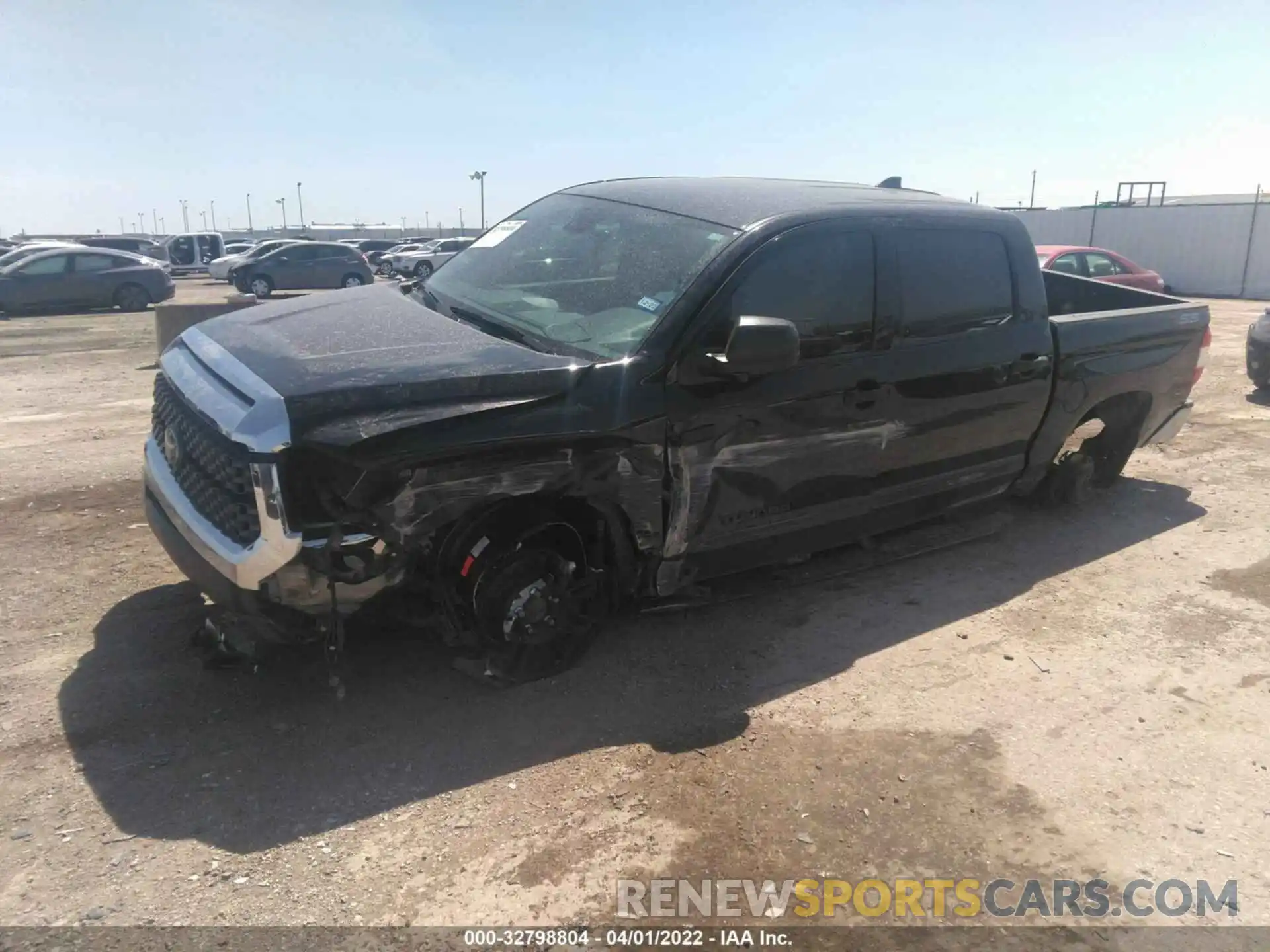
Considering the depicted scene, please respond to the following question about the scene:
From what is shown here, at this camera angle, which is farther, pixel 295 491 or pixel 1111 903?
pixel 295 491

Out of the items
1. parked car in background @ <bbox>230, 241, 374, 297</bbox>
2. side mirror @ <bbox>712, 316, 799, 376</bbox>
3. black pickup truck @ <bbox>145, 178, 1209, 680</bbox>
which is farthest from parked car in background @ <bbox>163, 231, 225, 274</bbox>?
side mirror @ <bbox>712, 316, 799, 376</bbox>

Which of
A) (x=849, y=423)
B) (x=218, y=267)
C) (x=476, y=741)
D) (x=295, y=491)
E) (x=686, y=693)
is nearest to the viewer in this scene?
(x=295, y=491)

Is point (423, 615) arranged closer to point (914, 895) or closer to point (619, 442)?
point (619, 442)

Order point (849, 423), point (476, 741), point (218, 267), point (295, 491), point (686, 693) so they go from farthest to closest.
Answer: point (218, 267)
point (849, 423)
point (686, 693)
point (476, 741)
point (295, 491)

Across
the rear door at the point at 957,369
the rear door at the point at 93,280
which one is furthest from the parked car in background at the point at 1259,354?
the rear door at the point at 93,280

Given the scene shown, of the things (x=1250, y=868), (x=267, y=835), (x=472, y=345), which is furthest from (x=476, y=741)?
(x=1250, y=868)

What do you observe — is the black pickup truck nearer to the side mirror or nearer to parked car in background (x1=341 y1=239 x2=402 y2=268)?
the side mirror

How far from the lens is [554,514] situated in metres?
3.44

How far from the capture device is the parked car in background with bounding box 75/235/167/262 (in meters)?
35.8

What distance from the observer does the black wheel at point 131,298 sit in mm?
19516

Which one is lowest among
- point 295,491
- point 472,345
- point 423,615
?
point 423,615

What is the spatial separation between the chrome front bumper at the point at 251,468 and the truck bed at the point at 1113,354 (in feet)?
13.7

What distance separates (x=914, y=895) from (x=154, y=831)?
2.31 m

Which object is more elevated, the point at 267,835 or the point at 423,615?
the point at 423,615
